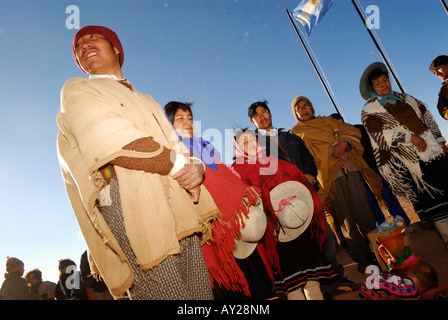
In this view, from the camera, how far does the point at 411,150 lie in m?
3.42

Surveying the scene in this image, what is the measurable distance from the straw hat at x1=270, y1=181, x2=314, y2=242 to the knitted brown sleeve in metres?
1.60

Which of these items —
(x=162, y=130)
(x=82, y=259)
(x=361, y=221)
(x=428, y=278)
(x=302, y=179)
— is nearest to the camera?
(x=162, y=130)

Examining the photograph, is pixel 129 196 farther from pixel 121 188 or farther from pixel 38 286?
pixel 38 286

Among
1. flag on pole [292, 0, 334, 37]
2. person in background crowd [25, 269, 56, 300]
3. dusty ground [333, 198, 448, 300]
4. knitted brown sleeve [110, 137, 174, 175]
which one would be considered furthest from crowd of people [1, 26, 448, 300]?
flag on pole [292, 0, 334, 37]

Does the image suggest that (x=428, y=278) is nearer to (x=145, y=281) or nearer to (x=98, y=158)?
(x=145, y=281)

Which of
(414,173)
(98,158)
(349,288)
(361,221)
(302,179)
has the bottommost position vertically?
(349,288)

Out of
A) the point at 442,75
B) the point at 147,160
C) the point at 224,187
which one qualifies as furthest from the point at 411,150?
the point at 147,160

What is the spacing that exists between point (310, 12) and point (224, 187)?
10833 millimetres

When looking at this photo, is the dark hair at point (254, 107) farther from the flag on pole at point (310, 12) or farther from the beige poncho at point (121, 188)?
the flag on pole at point (310, 12)

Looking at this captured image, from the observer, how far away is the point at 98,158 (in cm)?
110

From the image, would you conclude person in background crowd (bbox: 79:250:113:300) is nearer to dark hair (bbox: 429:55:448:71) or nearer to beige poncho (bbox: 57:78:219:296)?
beige poncho (bbox: 57:78:219:296)

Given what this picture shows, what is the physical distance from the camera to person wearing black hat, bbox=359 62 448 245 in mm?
3330
